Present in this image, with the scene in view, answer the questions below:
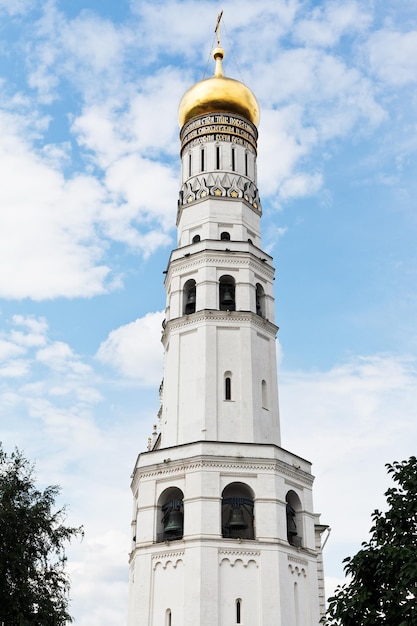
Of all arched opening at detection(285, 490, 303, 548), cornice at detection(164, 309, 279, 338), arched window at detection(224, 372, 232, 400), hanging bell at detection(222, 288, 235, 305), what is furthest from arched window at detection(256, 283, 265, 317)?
arched opening at detection(285, 490, 303, 548)

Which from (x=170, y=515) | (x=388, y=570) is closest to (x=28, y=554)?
(x=170, y=515)

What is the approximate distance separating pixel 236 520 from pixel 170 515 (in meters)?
1.95

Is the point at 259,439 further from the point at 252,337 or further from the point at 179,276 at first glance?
the point at 179,276

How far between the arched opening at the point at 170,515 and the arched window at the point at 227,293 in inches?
253

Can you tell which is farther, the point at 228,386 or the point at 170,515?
the point at 228,386

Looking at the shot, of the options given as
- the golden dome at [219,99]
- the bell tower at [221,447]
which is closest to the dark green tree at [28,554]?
the bell tower at [221,447]

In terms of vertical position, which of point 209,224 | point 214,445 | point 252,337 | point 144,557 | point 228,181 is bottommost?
point 144,557

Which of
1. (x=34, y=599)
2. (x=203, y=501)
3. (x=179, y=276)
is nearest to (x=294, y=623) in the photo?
(x=203, y=501)

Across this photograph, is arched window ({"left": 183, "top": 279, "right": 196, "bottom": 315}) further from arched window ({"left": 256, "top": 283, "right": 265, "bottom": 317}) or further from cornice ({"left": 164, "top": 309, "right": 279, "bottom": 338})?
arched window ({"left": 256, "top": 283, "right": 265, "bottom": 317})

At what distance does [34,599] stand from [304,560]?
25.4 ft

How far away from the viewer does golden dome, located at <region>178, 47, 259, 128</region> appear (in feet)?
101

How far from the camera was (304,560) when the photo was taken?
23.5 m

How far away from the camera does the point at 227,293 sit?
27297 mm

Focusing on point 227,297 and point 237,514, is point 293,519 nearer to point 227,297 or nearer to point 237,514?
point 237,514
